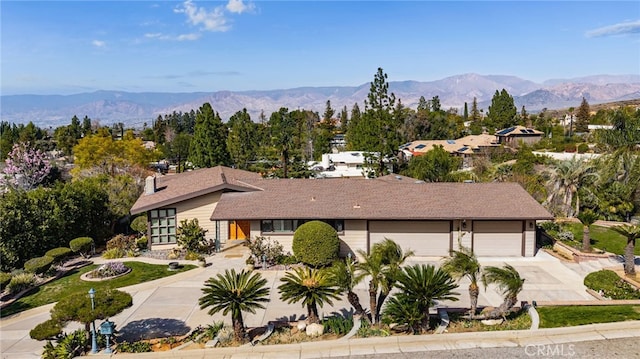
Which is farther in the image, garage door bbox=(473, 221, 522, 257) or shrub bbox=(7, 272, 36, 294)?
garage door bbox=(473, 221, 522, 257)

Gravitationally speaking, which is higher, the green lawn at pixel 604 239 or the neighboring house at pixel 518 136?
the neighboring house at pixel 518 136

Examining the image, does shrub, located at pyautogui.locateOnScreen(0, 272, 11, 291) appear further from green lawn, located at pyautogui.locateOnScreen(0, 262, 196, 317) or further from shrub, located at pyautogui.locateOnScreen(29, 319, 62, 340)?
shrub, located at pyautogui.locateOnScreen(29, 319, 62, 340)

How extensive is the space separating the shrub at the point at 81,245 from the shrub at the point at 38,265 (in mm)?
2329

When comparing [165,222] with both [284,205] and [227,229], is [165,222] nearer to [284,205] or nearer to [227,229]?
[227,229]

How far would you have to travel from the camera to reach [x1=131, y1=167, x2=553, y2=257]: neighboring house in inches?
854

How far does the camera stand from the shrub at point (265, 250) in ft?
69.6

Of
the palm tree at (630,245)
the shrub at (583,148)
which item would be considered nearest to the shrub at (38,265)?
the palm tree at (630,245)

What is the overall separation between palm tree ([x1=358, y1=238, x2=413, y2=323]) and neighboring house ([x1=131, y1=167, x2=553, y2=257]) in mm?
7187

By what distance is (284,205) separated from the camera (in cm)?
2267

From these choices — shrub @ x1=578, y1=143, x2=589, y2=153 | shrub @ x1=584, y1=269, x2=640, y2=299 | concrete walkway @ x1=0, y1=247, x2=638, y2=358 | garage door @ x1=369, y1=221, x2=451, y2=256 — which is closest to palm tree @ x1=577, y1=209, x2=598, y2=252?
concrete walkway @ x1=0, y1=247, x2=638, y2=358

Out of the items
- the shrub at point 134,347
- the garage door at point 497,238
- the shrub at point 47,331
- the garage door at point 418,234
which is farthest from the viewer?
the garage door at point 418,234

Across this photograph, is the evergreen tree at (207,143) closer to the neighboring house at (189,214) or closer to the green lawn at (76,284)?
the neighboring house at (189,214)

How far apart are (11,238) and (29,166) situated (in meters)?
22.1

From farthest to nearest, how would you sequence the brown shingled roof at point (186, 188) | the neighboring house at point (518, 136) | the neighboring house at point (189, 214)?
the neighboring house at point (518, 136) → the neighboring house at point (189, 214) → the brown shingled roof at point (186, 188)
